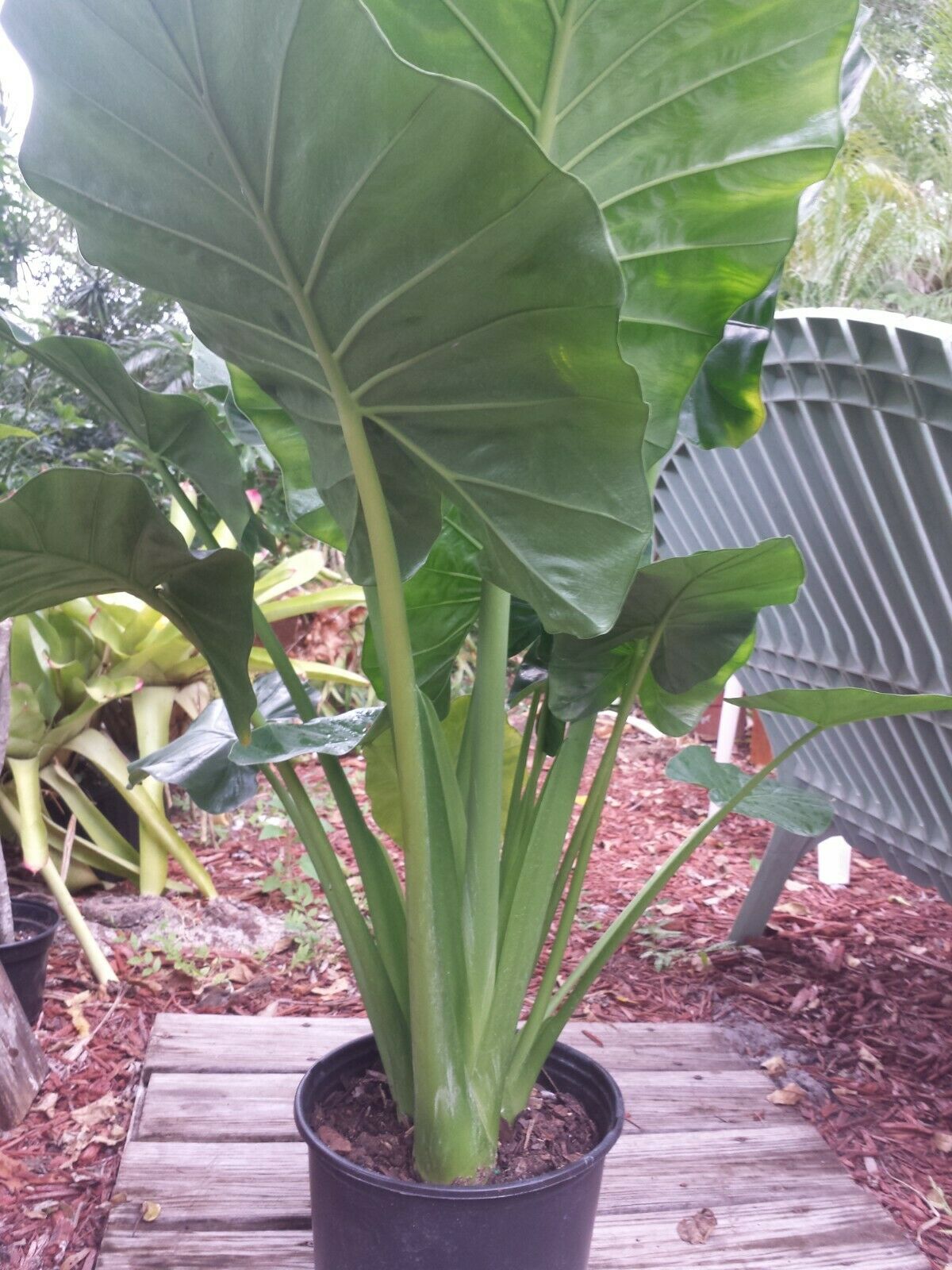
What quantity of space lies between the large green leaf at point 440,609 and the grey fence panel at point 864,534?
63 cm

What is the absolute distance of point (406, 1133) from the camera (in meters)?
0.99

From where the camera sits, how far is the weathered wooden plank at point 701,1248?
1.08 metres

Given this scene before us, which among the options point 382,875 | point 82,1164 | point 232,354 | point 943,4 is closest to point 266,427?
point 232,354

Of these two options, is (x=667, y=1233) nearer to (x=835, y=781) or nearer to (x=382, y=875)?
(x=382, y=875)

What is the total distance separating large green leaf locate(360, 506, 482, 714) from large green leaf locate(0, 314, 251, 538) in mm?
223

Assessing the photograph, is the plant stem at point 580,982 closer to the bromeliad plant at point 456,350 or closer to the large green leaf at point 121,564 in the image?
the bromeliad plant at point 456,350

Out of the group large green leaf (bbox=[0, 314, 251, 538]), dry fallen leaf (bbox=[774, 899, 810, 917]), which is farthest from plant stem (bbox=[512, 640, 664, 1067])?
dry fallen leaf (bbox=[774, 899, 810, 917])

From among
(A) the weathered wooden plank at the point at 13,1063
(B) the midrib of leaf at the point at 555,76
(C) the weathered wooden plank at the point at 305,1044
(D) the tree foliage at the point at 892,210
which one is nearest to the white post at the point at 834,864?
(C) the weathered wooden plank at the point at 305,1044

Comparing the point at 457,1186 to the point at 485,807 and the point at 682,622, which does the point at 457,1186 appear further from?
the point at 682,622

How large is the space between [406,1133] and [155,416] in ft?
2.52

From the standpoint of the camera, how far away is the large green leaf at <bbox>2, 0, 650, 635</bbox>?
526 mm

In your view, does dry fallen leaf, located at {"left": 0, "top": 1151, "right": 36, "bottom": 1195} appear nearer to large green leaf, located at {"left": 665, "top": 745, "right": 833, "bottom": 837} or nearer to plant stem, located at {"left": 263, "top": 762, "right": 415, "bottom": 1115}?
plant stem, located at {"left": 263, "top": 762, "right": 415, "bottom": 1115}

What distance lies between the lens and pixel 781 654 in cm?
183

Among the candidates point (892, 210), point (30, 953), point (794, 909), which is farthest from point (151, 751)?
point (892, 210)
